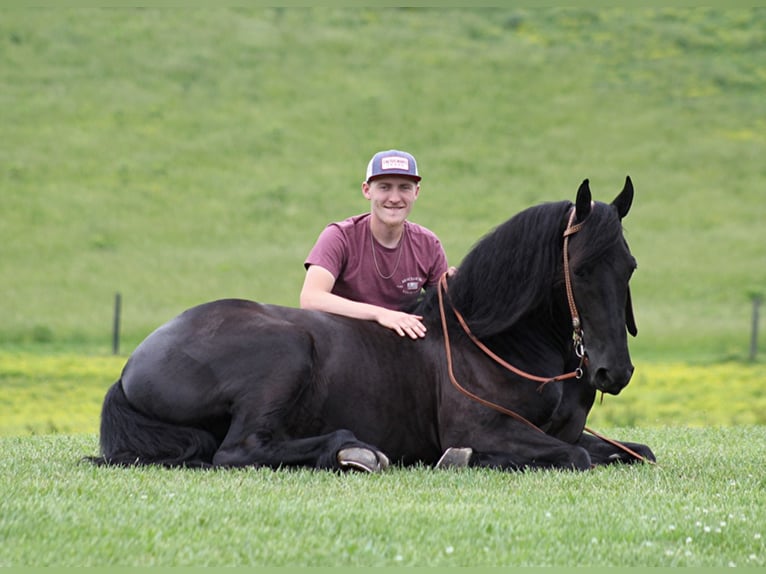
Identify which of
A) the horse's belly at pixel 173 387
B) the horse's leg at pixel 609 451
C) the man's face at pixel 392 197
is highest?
the man's face at pixel 392 197

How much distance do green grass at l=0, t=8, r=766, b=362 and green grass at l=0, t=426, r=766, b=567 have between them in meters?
18.8

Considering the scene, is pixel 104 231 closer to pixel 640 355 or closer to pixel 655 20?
pixel 640 355

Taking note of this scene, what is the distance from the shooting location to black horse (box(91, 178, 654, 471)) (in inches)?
257

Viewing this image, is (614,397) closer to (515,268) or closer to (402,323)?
(402,323)

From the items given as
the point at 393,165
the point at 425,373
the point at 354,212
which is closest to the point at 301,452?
the point at 425,373

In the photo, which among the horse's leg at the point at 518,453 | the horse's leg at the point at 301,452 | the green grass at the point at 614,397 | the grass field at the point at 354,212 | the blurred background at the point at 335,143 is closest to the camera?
the grass field at the point at 354,212

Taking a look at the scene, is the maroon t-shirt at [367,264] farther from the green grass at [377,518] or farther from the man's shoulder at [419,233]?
the green grass at [377,518]

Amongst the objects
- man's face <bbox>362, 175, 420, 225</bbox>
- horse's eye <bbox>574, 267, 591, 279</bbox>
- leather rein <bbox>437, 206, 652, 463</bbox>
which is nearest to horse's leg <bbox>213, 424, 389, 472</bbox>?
leather rein <bbox>437, 206, 652, 463</bbox>

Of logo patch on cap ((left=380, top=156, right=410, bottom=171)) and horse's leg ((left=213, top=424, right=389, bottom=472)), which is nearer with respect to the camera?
horse's leg ((left=213, top=424, right=389, bottom=472))

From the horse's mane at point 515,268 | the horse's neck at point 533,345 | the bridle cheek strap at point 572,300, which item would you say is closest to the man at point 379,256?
the horse's mane at point 515,268

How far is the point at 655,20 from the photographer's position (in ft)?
167

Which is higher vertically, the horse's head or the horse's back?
the horse's head

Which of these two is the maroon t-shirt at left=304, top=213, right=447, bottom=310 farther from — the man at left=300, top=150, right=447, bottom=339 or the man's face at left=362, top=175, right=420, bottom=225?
the man's face at left=362, top=175, right=420, bottom=225

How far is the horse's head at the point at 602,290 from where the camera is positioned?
6379mm
